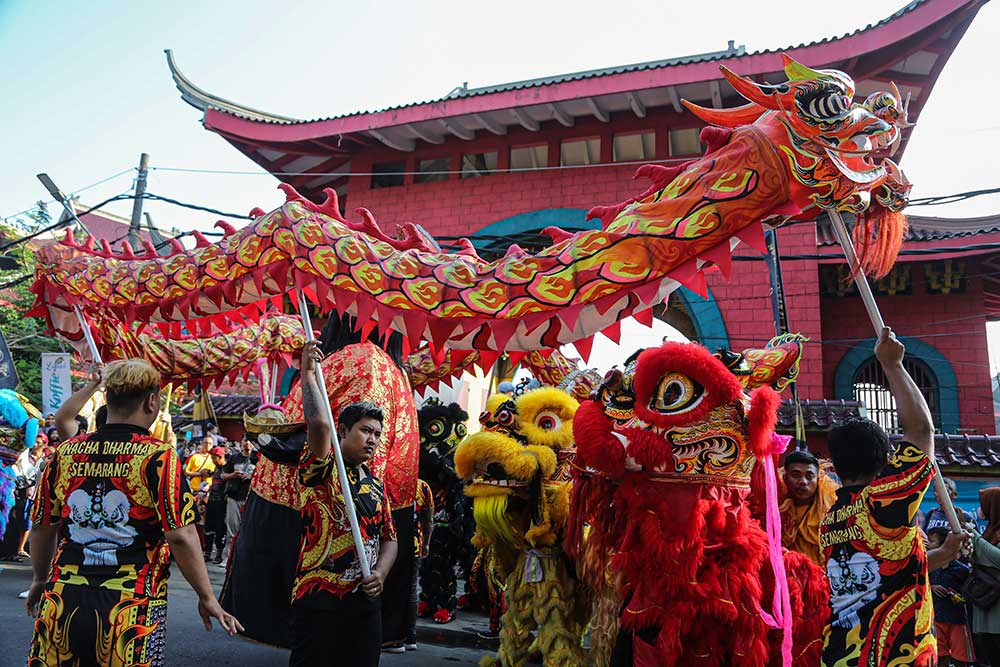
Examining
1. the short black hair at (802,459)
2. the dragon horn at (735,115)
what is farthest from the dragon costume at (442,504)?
the dragon horn at (735,115)

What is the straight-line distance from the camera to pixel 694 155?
11.5m

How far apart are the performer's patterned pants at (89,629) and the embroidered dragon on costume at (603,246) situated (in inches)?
61.5

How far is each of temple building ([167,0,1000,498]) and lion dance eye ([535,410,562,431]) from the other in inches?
214

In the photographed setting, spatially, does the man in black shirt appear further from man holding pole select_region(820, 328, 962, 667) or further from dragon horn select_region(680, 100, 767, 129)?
A: man holding pole select_region(820, 328, 962, 667)

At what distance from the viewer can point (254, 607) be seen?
3.69 meters

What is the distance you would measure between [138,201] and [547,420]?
26.0 feet

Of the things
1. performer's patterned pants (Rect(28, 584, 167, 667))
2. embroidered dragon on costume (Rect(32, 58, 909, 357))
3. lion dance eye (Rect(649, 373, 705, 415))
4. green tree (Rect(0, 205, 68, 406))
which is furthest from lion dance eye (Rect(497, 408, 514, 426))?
green tree (Rect(0, 205, 68, 406))

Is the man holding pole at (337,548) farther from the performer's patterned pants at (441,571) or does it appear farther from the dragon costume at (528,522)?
the performer's patterned pants at (441,571)

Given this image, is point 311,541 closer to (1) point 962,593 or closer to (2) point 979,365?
(1) point 962,593

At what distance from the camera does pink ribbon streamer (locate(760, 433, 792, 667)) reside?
248 cm

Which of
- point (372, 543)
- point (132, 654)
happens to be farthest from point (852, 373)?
point (132, 654)

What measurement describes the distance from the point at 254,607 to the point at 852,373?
31.7 feet

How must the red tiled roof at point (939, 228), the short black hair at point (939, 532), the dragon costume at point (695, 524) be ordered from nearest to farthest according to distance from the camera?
1. the dragon costume at point (695, 524)
2. the short black hair at point (939, 532)
3. the red tiled roof at point (939, 228)

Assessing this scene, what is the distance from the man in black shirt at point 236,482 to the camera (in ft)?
28.0
